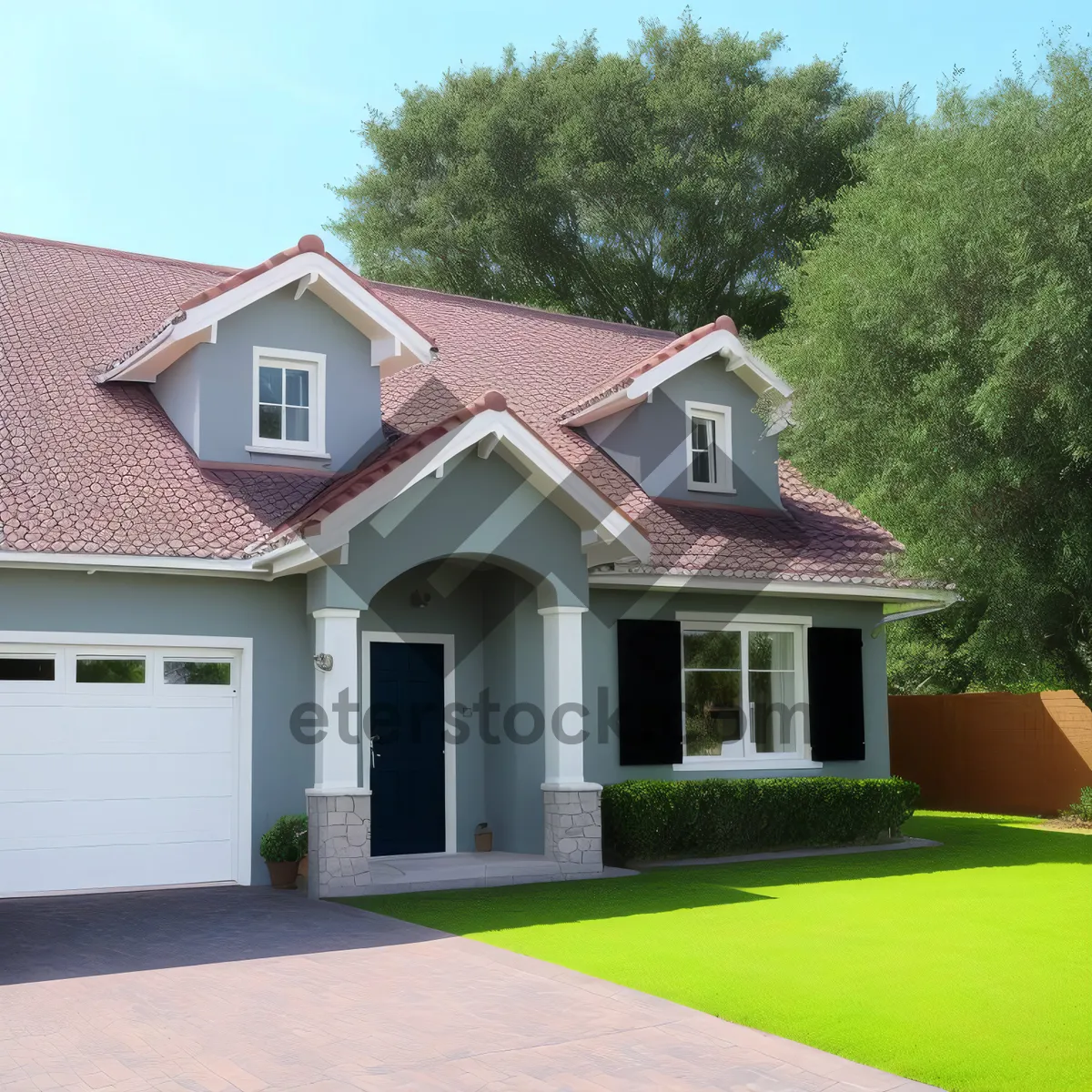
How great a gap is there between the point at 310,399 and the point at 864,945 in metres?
9.10

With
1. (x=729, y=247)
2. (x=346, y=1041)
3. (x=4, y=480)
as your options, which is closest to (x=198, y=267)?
(x=4, y=480)

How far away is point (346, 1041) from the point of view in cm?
684

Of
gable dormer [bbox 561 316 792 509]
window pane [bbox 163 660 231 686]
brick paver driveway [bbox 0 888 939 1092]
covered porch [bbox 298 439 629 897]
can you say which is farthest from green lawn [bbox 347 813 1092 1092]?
gable dormer [bbox 561 316 792 509]

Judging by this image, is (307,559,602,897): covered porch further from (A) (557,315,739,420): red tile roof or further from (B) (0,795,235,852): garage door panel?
(A) (557,315,739,420): red tile roof

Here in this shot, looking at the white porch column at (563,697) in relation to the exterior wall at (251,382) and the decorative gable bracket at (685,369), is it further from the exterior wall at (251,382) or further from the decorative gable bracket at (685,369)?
the decorative gable bracket at (685,369)

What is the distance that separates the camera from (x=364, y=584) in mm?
12672

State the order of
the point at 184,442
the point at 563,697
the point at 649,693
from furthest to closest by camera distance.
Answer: the point at 649,693 < the point at 184,442 < the point at 563,697

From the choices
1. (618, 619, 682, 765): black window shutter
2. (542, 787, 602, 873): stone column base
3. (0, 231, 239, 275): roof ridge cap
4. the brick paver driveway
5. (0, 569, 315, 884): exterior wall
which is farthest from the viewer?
(0, 231, 239, 275): roof ridge cap

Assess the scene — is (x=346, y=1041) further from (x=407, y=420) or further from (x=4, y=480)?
(x=407, y=420)

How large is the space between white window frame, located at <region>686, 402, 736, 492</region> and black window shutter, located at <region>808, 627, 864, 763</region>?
2.49 meters

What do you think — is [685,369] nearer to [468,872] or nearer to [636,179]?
[468,872]

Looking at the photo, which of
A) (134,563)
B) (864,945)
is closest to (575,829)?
(864,945)

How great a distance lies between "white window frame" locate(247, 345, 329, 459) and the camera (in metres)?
14.7

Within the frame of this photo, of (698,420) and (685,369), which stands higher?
(685,369)
